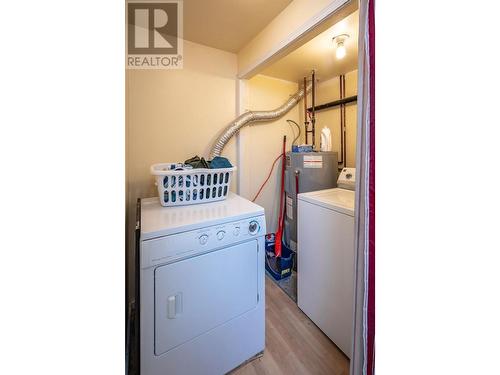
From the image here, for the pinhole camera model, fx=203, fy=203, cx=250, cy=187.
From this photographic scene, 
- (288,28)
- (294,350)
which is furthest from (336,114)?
A: (294,350)

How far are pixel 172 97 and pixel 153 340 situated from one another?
1901 millimetres

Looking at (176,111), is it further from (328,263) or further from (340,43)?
(328,263)

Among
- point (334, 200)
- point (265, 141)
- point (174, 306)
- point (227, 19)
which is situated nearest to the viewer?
point (174, 306)

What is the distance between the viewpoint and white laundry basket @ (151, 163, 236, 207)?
1372 millimetres

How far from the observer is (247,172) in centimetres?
246

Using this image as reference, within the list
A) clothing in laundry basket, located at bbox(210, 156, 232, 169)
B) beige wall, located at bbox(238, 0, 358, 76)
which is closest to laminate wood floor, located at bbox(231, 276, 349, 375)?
clothing in laundry basket, located at bbox(210, 156, 232, 169)

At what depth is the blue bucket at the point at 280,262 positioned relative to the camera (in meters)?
2.23

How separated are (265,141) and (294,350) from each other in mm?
2137

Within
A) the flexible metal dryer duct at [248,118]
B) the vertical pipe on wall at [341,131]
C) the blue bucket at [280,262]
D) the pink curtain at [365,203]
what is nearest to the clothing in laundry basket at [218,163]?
the flexible metal dryer duct at [248,118]

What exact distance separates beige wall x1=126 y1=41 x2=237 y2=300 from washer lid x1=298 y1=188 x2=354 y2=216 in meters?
1.09

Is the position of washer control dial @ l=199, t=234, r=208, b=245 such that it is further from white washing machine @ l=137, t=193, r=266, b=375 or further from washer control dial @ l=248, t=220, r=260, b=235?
washer control dial @ l=248, t=220, r=260, b=235

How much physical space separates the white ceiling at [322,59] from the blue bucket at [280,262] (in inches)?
83.0

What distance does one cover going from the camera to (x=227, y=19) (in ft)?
5.51
